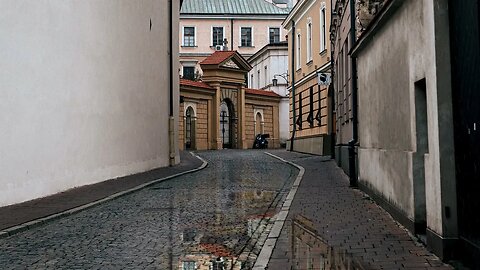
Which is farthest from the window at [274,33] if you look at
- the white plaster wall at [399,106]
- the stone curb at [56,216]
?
the white plaster wall at [399,106]

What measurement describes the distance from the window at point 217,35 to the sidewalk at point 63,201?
157 feet

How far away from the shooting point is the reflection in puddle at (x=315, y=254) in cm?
616

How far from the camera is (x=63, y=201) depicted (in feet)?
38.9

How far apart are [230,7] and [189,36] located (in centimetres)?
624

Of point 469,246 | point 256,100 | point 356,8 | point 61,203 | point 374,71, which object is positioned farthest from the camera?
point 256,100

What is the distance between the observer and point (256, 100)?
149 ft

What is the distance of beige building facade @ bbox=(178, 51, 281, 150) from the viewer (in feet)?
129

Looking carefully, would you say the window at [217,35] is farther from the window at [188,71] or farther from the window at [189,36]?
the window at [188,71]

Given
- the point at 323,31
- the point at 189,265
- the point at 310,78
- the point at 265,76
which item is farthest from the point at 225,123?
the point at 189,265

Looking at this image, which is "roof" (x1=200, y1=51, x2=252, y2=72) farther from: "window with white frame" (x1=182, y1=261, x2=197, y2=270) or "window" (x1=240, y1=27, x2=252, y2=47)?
"window with white frame" (x1=182, y1=261, x2=197, y2=270)

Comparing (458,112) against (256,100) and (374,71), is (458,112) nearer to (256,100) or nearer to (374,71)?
(374,71)

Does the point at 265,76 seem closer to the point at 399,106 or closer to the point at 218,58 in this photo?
the point at 218,58

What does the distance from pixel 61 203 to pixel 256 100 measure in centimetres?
3443

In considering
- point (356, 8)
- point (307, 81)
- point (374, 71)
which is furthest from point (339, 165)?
point (307, 81)
